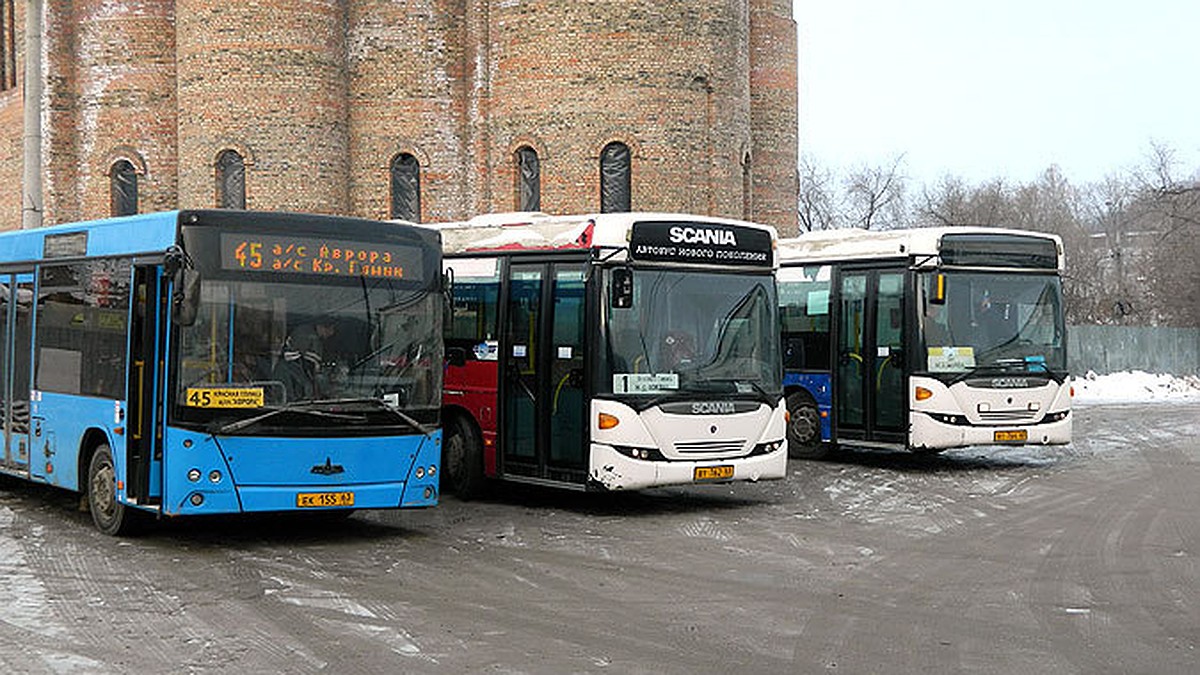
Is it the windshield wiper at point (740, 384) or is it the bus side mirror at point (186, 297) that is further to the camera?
the windshield wiper at point (740, 384)

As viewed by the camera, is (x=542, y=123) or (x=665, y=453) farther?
(x=542, y=123)

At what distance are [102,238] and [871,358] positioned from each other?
33.2 feet

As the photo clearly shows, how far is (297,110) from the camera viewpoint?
35.3 m

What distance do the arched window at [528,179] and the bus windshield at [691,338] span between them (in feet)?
61.0

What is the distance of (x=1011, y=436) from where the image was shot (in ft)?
65.5

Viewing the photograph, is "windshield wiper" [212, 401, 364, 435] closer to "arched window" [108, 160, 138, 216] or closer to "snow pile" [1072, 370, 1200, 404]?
"arched window" [108, 160, 138, 216]

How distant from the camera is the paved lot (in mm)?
8883

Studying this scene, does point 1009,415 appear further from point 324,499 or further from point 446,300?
point 324,499

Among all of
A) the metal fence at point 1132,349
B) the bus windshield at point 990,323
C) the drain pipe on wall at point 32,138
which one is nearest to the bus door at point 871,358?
the bus windshield at point 990,323

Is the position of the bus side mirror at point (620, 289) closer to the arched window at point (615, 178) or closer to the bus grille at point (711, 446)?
the bus grille at point (711, 446)

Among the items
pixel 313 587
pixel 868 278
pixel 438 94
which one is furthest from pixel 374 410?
pixel 438 94

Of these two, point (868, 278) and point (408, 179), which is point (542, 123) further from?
point (868, 278)

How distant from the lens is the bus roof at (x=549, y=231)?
1556 cm

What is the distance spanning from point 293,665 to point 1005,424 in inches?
522
